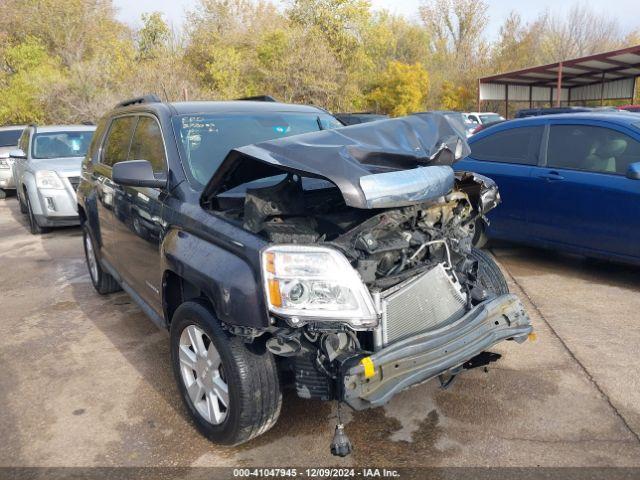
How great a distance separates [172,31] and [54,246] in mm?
29435

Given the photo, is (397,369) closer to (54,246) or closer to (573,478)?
(573,478)

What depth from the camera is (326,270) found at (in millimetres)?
2467

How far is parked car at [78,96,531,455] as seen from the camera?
2.46m

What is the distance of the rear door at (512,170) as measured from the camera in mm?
5691

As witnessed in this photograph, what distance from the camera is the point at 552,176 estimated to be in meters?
5.43

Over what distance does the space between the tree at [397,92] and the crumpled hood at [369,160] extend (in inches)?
1212

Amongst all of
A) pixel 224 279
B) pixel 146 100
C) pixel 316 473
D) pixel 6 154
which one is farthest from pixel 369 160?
pixel 6 154

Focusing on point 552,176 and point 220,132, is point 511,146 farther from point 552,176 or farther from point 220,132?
point 220,132

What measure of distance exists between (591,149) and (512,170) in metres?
0.78

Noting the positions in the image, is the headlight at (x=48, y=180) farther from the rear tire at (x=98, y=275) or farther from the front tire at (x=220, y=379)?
the front tire at (x=220, y=379)

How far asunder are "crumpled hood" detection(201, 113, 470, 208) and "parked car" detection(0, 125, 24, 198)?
40.3 feet

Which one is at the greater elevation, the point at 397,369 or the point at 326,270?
the point at 326,270

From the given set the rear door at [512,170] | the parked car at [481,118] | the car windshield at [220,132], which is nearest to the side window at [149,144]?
the car windshield at [220,132]

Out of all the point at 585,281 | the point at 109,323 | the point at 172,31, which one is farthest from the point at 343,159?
the point at 172,31
